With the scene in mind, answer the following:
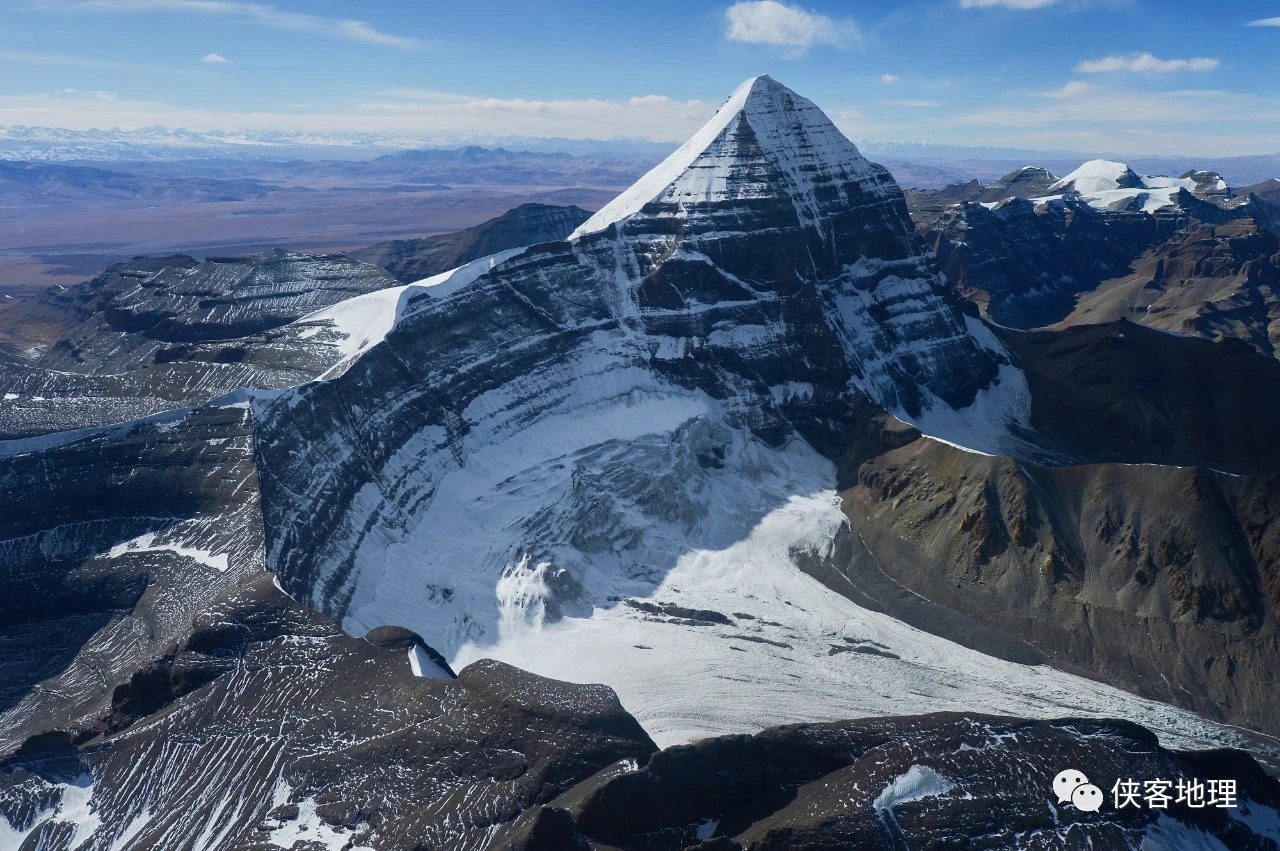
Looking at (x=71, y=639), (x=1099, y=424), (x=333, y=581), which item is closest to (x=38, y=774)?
(x=71, y=639)

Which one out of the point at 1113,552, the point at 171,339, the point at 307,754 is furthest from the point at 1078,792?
the point at 171,339

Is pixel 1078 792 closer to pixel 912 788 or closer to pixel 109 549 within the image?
pixel 912 788

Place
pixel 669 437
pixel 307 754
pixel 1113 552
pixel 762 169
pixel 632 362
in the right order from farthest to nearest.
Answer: pixel 762 169 → pixel 632 362 → pixel 669 437 → pixel 1113 552 → pixel 307 754

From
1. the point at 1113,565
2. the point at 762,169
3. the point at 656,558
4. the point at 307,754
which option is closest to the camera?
the point at 307,754

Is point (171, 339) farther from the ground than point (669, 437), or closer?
farther from the ground

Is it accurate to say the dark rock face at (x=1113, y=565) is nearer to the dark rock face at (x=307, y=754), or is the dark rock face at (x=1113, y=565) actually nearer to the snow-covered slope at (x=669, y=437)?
the snow-covered slope at (x=669, y=437)

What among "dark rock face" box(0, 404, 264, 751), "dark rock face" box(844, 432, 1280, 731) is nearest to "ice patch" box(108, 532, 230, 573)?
"dark rock face" box(0, 404, 264, 751)

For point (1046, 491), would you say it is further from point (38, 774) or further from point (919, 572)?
point (38, 774)
